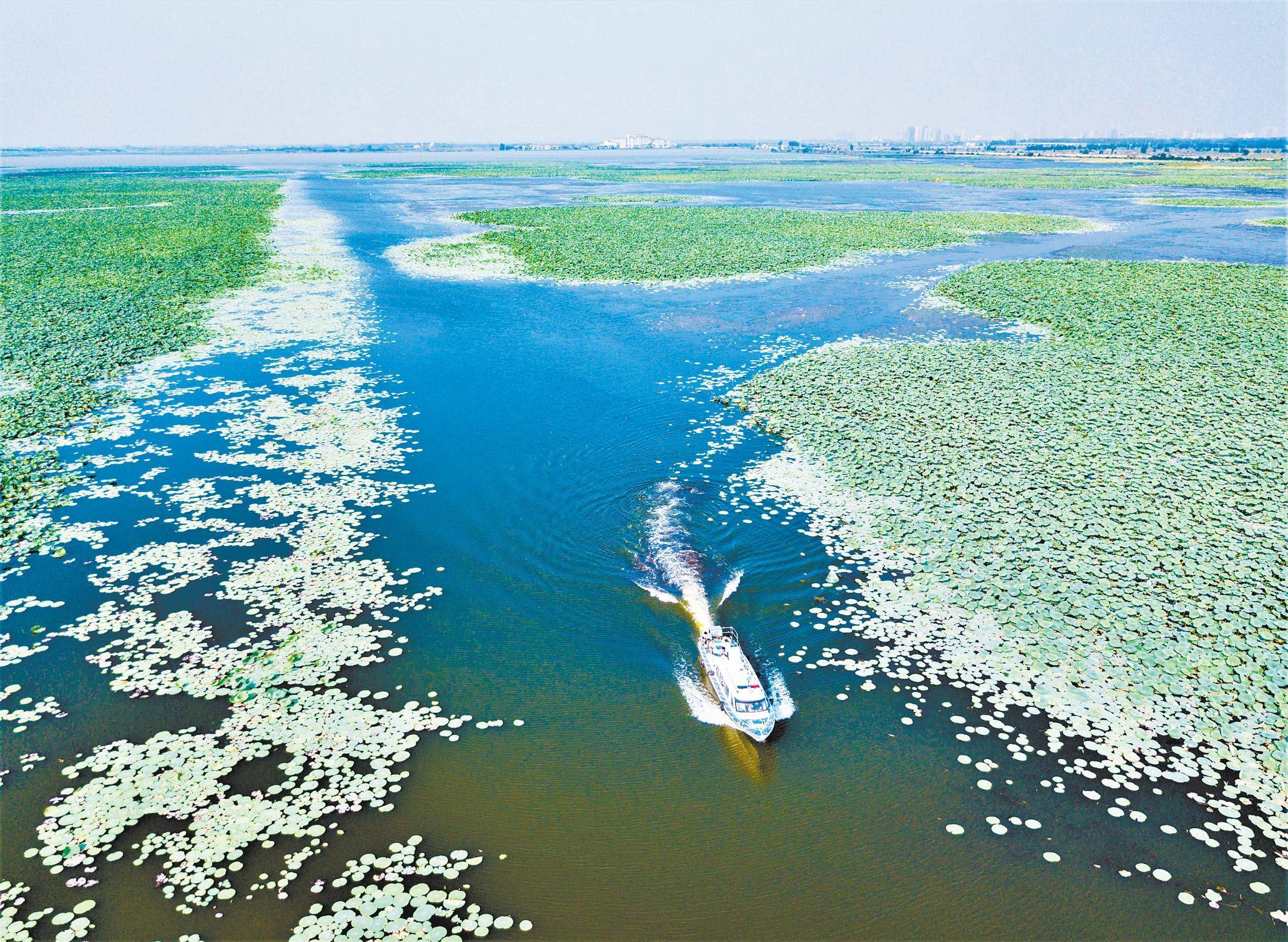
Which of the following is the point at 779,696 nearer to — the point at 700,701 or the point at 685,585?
the point at 700,701

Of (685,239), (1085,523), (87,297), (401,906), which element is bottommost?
(401,906)

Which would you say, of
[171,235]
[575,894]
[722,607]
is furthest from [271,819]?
[171,235]

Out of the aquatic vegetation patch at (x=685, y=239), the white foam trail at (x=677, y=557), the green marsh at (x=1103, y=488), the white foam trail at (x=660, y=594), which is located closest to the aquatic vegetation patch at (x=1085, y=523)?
the green marsh at (x=1103, y=488)

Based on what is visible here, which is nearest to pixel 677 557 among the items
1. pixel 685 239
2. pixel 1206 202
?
pixel 685 239

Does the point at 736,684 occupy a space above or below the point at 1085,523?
below

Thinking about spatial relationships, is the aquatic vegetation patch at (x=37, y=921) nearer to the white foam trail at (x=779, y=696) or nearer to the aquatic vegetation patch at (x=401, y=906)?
the aquatic vegetation patch at (x=401, y=906)

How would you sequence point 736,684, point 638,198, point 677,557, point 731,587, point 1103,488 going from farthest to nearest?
point 638,198 < point 1103,488 < point 677,557 < point 731,587 < point 736,684

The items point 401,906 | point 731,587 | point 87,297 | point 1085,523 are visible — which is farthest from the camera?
point 87,297

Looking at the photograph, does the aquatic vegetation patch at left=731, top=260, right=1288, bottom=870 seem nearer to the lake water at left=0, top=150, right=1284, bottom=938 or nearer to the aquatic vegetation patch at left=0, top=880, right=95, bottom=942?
the lake water at left=0, top=150, right=1284, bottom=938
